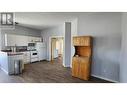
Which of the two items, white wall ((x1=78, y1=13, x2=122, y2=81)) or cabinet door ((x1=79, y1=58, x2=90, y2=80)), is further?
cabinet door ((x1=79, y1=58, x2=90, y2=80))

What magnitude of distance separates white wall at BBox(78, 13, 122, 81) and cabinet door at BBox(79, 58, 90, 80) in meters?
0.35

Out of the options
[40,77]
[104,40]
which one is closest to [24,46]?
[40,77]

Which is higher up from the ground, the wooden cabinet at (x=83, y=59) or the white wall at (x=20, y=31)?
the white wall at (x=20, y=31)

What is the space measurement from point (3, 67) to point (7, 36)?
1.74 metres

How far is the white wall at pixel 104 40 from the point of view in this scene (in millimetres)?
3002

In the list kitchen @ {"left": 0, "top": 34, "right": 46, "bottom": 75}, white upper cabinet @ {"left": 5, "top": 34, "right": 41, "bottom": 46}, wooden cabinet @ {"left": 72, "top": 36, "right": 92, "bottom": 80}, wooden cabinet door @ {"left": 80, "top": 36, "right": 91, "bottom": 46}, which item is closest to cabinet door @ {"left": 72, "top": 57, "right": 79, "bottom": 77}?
wooden cabinet @ {"left": 72, "top": 36, "right": 92, "bottom": 80}

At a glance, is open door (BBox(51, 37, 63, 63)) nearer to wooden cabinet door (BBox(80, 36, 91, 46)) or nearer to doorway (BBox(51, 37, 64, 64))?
doorway (BBox(51, 37, 64, 64))

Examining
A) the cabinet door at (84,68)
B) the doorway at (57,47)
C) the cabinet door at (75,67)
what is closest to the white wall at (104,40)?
the cabinet door at (84,68)

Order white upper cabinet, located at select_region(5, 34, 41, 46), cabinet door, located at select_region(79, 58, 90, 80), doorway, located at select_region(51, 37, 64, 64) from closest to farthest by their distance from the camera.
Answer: white upper cabinet, located at select_region(5, 34, 41, 46)
cabinet door, located at select_region(79, 58, 90, 80)
doorway, located at select_region(51, 37, 64, 64)

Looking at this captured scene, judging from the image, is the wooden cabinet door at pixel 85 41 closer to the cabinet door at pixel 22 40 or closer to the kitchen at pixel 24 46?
the kitchen at pixel 24 46

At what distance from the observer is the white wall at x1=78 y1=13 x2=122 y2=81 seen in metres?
3.00

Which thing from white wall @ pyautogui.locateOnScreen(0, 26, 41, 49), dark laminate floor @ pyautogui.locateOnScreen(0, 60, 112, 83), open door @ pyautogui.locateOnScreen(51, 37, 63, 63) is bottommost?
dark laminate floor @ pyautogui.locateOnScreen(0, 60, 112, 83)

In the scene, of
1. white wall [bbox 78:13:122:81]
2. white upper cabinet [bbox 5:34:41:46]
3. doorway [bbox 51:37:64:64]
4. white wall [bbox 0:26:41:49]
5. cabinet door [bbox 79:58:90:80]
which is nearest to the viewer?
white wall [bbox 0:26:41:49]
